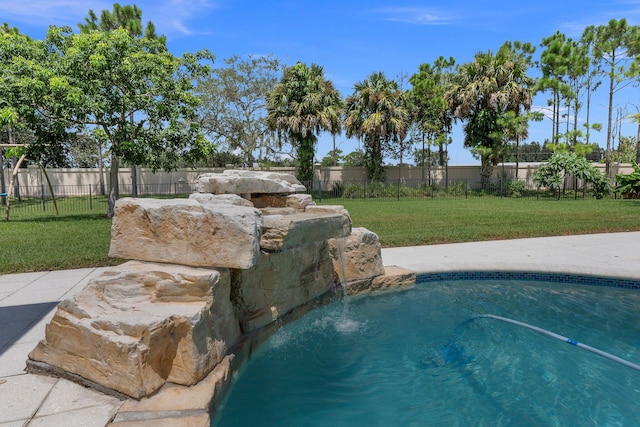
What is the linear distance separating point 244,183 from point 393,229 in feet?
20.8

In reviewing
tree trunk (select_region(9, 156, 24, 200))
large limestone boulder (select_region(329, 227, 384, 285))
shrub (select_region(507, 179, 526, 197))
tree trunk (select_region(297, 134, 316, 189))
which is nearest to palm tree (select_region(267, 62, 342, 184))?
tree trunk (select_region(297, 134, 316, 189))

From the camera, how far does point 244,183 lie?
5.34 metres

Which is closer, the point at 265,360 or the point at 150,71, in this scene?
the point at 265,360

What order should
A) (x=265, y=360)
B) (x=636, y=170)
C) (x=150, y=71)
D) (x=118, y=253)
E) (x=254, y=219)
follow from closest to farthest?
(x=254, y=219) → (x=118, y=253) → (x=265, y=360) → (x=150, y=71) → (x=636, y=170)

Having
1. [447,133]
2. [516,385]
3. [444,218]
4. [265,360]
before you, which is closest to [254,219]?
[265,360]

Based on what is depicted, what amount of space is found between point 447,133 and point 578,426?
27.6 meters

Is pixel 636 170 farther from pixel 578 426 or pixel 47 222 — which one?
pixel 47 222

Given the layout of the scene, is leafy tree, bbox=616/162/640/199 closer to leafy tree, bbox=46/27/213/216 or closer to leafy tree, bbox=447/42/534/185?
leafy tree, bbox=447/42/534/185

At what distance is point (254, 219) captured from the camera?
3.10 meters

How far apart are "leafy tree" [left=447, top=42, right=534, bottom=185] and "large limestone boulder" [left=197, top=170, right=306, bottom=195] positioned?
2223 centimetres

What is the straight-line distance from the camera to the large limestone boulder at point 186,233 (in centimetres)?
307

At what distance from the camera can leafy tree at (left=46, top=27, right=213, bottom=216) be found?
1227 cm

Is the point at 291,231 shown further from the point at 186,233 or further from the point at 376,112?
the point at 376,112

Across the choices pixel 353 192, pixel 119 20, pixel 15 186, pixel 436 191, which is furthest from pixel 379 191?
pixel 15 186
